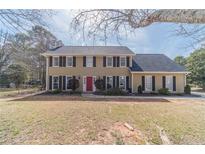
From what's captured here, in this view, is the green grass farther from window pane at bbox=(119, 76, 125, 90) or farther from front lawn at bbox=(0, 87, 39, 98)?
window pane at bbox=(119, 76, 125, 90)

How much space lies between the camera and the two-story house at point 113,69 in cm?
1341

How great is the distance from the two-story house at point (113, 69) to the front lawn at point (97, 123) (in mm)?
3880

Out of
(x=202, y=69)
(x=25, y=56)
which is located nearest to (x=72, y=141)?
(x=202, y=69)

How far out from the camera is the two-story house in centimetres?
1341

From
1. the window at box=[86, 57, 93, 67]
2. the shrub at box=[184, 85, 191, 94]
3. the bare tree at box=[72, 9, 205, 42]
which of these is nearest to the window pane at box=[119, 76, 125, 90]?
the window at box=[86, 57, 93, 67]

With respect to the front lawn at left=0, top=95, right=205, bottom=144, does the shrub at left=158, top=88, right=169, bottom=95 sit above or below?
above

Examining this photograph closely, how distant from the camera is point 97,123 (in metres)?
7.97

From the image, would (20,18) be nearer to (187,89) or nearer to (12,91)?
(12,91)

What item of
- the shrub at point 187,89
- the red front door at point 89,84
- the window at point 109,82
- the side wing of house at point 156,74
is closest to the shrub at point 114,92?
the window at point 109,82

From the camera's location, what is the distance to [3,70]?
13609 mm

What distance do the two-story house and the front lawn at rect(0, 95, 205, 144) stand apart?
153 inches

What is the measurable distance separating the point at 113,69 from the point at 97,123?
717 cm

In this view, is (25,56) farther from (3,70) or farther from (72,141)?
(72,141)
